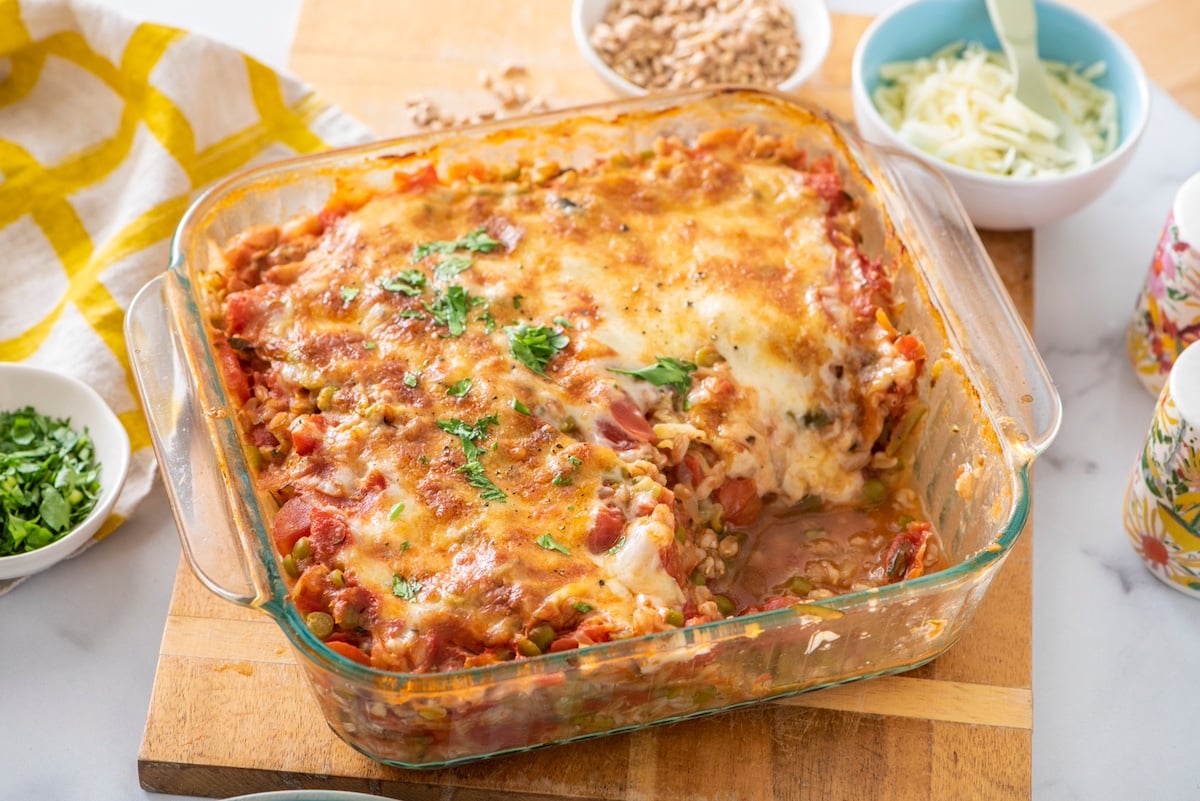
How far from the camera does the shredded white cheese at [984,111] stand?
3.71 m

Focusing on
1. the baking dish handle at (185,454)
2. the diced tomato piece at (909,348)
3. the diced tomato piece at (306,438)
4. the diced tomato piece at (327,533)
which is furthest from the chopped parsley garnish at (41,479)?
the diced tomato piece at (909,348)

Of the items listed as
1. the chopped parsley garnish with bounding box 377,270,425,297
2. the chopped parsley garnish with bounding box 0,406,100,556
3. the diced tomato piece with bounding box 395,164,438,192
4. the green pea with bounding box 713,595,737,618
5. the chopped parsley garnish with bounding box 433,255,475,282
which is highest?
the diced tomato piece with bounding box 395,164,438,192

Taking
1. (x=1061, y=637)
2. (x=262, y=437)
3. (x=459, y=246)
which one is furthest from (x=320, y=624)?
(x=1061, y=637)

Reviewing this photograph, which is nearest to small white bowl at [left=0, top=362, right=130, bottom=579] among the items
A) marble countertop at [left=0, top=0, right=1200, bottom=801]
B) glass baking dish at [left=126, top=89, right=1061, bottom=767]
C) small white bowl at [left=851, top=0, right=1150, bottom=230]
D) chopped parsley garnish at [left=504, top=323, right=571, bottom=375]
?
marble countertop at [left=0, top=0, right=1200, bottom=801]

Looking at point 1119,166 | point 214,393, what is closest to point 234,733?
point 214,393

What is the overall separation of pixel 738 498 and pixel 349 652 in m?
0.94

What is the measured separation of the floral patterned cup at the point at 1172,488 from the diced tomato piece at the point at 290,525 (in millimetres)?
1881

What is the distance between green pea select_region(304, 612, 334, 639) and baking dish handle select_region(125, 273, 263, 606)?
111 millimetres

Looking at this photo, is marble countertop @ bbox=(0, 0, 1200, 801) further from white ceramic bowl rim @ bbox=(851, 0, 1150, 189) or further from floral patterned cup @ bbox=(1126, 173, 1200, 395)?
white ceramic bowl rim @ bbox=(851, 0, 1150, 189)

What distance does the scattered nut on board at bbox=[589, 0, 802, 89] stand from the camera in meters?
3.97

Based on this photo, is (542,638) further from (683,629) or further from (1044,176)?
(1044,176)

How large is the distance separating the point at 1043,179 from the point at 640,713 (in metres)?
1.88

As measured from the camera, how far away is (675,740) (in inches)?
109

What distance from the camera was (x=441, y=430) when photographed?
9.04ft
